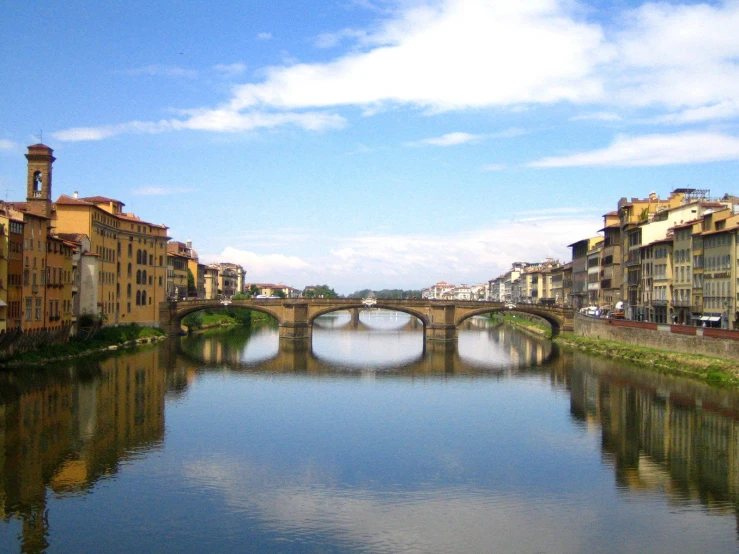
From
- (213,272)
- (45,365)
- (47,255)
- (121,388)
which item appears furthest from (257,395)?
(213,272)

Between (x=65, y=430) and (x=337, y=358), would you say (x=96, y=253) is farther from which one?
(x=65, y=430)

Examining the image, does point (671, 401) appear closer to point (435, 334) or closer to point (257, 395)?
point (257, 395)

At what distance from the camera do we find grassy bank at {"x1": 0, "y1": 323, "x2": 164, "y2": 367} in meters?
41.4

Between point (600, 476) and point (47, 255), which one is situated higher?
point (47, 255)

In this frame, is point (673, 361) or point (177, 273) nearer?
point (673, 361)

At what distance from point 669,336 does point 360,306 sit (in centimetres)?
3558

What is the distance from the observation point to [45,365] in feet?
139

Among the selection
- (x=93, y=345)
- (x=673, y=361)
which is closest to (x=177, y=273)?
(x=93, y=345)

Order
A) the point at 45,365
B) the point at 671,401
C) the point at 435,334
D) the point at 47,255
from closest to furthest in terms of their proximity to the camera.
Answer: the point at 671,401
the point at 45,365
the point at 47,255
the point at 435,334

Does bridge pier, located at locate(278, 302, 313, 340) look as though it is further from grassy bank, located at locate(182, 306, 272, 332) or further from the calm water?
the calm water

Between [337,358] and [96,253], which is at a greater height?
[96,253]

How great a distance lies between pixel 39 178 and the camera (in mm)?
51750

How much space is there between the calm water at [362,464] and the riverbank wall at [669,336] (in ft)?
10.8

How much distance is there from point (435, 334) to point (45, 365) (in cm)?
4005
